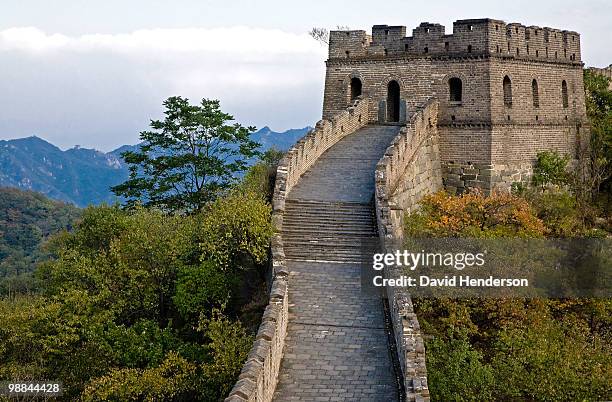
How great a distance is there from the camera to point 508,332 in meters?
19.3

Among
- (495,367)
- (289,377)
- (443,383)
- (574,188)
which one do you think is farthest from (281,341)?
(574,188)

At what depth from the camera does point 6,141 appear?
617 feet

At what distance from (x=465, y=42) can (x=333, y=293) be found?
12191mm

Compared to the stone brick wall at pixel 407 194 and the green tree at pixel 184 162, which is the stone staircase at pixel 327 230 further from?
the green tree at pixel 184 162

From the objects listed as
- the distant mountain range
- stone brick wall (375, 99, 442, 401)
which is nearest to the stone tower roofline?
stone brick wall (375, 99, 442, 401)

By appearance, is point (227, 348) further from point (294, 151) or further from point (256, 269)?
point (294, 151)

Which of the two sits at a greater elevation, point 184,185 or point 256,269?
point 184,185

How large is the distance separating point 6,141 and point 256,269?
592 feet

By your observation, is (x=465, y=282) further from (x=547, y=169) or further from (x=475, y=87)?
(x=547, y=169)

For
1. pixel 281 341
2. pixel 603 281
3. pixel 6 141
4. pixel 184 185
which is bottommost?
pixel 281 341

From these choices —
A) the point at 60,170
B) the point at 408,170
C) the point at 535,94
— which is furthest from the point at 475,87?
the point at 60,170

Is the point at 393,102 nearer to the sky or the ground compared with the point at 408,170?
nearer to the sky

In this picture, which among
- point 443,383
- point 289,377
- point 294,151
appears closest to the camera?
point 289,377

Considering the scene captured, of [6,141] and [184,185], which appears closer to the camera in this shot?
[184,185]
